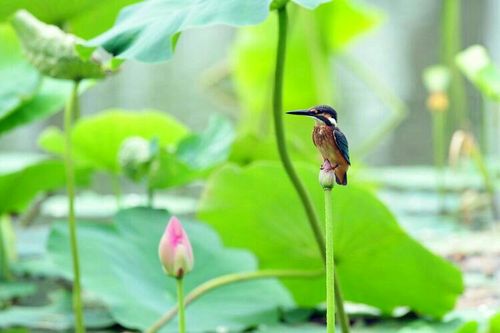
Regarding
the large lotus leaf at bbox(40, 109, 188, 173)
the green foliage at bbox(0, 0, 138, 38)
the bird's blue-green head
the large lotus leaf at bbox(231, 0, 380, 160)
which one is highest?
the large lotus leaf at bbox(231, 0, 380, 160)

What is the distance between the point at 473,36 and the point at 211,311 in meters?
4.54

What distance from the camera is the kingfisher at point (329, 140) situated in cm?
54

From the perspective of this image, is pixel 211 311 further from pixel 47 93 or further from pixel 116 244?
pixel 47 93

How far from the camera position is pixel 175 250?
0.68 m

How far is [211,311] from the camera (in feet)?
3.50

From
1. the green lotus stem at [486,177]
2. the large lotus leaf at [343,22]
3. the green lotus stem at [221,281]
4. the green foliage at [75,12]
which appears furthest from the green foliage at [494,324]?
the large lotus leaf at [343,22]

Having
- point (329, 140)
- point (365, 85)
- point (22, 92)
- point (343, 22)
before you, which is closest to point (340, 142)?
point (329, 140)

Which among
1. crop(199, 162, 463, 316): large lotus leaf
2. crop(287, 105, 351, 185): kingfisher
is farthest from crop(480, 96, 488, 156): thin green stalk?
crop(287, 105, 351, 185): kingfisher

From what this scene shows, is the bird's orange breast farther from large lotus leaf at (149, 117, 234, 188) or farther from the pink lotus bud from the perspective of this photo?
large lotus leaf at (149, 117, 234, 188)

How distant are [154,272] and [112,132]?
38cm

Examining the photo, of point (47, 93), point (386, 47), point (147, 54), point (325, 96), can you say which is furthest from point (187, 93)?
point (147, 54)

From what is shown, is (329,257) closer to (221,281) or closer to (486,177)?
(221,281)

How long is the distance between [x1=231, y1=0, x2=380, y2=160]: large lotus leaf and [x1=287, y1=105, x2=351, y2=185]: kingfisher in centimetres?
181

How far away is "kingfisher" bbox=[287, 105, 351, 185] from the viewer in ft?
1.78
